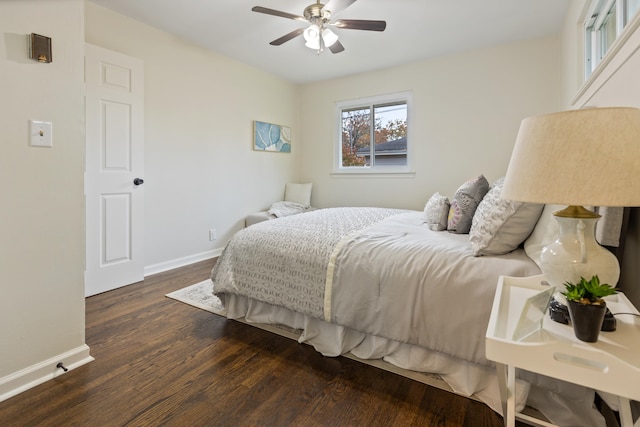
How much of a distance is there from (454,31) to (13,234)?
3751mm

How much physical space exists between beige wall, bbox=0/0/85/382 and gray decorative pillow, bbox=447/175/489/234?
2157 millimetres

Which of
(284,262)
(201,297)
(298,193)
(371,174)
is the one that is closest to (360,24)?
(284,262)

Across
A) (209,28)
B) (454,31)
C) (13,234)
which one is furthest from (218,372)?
(454,31)

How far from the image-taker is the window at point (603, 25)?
1.45 metres

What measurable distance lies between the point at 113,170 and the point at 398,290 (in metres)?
2.62

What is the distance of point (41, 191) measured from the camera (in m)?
1.49

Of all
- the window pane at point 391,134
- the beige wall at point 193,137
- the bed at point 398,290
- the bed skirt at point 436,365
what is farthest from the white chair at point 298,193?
the bed skirt at point 436,365

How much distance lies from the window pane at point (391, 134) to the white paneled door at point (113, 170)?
289cm

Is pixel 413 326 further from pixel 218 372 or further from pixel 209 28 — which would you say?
pixel 209 28

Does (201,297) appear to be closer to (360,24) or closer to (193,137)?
(193,137)

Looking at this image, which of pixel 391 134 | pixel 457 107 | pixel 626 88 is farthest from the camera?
pixel 391 134

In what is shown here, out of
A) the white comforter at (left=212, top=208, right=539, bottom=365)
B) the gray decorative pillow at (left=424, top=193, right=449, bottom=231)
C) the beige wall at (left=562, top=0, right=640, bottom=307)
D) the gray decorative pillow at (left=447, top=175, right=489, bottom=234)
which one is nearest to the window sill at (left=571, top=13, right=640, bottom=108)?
the beige wall at (left=562, top=0, right=640, bottom=307)

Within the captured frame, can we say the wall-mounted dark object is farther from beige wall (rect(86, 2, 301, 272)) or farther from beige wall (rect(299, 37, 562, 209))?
beige wall (rect(299, 37, 562, 209))

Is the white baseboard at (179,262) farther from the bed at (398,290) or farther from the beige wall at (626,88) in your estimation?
the beige wall at (626,88)
